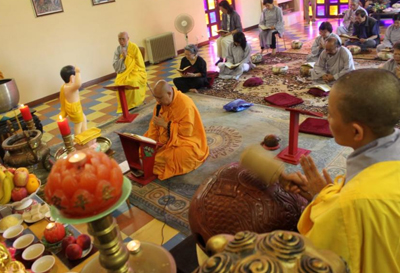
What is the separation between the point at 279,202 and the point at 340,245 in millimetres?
348

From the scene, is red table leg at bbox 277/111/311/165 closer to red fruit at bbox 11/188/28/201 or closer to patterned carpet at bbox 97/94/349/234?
patterned carpet at bbox 97/94/349/234

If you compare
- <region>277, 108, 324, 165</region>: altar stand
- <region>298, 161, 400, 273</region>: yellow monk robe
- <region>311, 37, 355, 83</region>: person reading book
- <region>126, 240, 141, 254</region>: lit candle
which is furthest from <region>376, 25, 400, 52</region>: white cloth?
<region>126, 240, 141, 254</region>: lit candle

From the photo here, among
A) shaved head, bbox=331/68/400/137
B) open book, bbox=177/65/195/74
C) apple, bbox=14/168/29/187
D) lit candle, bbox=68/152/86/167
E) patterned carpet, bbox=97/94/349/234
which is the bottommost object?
patterned carpet, bbox=97/94/349/234

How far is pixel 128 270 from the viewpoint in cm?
111

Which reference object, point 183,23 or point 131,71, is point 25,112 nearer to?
point 131,71

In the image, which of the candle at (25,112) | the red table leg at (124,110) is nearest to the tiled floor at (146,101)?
the red table leg at (124,110)

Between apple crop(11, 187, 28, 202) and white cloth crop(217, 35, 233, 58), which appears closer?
apple crop(11, 187, 28, 202)

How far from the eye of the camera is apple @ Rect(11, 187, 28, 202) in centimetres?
276

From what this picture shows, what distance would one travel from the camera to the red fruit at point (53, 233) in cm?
240

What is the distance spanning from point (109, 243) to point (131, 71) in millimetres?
6372

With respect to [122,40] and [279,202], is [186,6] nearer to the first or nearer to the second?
[122,40]

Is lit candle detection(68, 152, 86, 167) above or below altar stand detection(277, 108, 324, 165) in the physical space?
above

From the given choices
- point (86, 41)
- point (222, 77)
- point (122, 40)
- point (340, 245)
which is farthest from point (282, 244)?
point (86, 41)

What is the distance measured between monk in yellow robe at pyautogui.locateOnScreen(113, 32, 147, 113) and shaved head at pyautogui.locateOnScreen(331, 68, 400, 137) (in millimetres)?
5854
